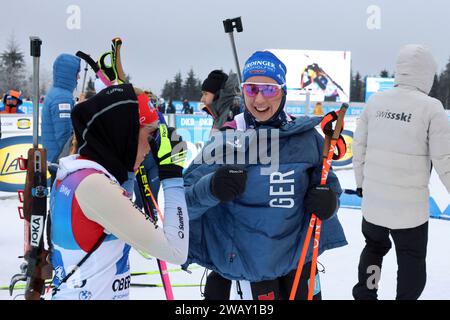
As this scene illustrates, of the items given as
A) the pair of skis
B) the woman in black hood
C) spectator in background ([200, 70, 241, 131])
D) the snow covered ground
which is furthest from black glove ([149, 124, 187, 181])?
spectator in background ([200, 70, 241, 131])

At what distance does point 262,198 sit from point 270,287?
0.45m

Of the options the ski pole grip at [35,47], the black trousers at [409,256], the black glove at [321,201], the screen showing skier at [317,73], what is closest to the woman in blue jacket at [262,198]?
the black glove at [321,201]

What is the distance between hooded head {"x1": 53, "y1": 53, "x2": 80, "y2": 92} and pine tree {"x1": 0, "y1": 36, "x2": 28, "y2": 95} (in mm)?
55377

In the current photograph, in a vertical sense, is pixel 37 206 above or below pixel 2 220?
above

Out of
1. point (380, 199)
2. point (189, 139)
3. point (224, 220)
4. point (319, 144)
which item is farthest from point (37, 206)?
point (189, 139)

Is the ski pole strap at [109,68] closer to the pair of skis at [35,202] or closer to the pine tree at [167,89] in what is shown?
the pair of skis at [35,202]

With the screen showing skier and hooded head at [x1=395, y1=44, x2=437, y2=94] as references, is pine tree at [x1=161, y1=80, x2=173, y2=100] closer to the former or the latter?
the screen showing skier

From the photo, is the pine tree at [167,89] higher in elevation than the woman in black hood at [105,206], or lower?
higher

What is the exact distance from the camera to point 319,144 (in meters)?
2.39

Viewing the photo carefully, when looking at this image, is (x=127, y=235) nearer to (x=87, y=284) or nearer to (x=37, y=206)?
(x=87, y=284)

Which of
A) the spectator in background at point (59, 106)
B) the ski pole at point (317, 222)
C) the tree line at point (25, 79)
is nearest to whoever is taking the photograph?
the ski pole at point (317, 222)

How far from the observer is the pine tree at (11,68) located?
181ft

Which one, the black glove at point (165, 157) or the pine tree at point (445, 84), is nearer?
the black glove at point (165, 157)

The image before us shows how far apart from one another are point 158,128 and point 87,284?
66cm
